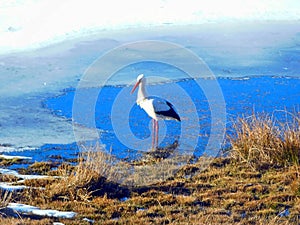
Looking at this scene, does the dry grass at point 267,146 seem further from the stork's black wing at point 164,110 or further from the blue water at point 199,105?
the stork's black wing at point 164,110

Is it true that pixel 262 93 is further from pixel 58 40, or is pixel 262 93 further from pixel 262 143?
pixel 58 40

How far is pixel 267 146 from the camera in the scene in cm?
805

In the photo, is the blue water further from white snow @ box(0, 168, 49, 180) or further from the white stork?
white snow @ box(0, 168, 49, 180)

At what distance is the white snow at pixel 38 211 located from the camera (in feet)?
19.7

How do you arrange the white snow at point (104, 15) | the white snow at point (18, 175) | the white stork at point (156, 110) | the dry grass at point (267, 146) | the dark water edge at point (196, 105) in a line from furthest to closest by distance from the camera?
the white snow at point (104, 15)
the white stork at point (156, 110)
the dark water edge at point (196, 105)
the dry grass at point (267, 146)
the white snow at point (18, 175)

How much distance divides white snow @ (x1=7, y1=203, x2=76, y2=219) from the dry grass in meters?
2.87

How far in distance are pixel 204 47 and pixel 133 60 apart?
79.8 inches

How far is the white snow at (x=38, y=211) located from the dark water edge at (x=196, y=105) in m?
2.22

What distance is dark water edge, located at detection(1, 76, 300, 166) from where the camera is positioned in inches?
352

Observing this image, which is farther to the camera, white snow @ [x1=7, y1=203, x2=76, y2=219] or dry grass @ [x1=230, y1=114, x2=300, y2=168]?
dry grass @ [x1=230, y1=114, x2=300, y2=168]

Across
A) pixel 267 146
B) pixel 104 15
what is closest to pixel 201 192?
pixel 267 146

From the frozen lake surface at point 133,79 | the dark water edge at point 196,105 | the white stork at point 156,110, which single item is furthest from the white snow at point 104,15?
the white stork at point 156,110

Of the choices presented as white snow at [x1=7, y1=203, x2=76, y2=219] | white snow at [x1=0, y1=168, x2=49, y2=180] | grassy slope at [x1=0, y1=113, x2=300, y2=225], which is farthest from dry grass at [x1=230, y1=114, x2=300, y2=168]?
white snow at [x1=7, y1=203, x2=76, y2=219]

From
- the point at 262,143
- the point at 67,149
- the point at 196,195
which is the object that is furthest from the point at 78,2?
the point at 196,195
